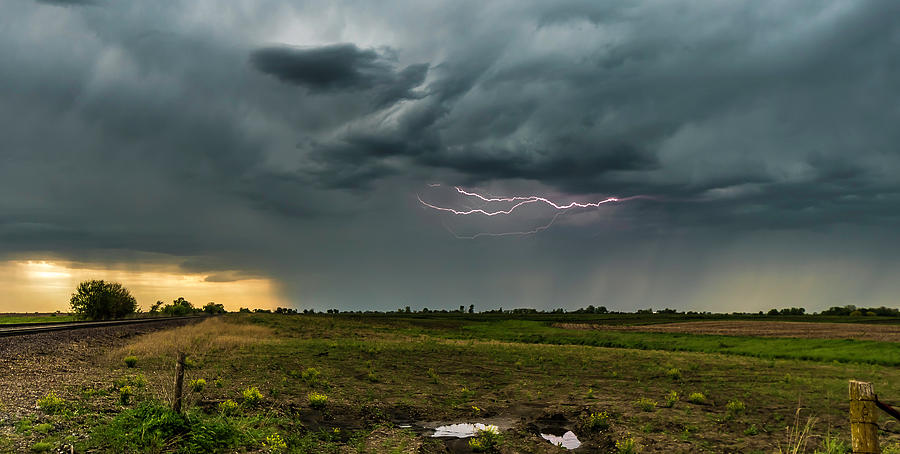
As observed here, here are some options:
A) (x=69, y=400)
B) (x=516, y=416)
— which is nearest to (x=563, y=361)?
(x=516, y=416)

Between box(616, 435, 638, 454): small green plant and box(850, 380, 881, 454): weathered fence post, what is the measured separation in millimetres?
8459

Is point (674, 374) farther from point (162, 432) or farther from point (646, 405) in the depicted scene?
point (162, 432)

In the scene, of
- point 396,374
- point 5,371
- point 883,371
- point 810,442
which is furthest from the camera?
point 883,371

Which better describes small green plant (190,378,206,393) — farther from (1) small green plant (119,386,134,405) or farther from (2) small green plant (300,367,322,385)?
(2) small green plant (300,367,322,385)

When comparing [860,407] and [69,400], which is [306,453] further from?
[860,407]

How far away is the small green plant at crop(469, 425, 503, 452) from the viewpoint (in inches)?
658

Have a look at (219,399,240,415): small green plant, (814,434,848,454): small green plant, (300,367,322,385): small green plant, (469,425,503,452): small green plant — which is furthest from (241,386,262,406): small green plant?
(814,434,848,454): small green plant

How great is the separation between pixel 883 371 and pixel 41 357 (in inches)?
2303

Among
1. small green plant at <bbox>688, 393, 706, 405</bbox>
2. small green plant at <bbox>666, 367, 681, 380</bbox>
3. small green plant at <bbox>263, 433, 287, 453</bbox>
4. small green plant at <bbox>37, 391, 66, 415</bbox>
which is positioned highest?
small green plant at <bbox>37, 391, 66, 415</bbox>

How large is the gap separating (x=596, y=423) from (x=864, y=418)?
12.3m

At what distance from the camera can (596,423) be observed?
1988 cm

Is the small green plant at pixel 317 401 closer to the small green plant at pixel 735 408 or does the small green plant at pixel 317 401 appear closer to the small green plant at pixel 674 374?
the small green plant at pixel 735 408

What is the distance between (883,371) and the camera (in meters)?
37.2

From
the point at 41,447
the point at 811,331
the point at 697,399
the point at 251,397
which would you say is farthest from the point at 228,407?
the point at 811,331
